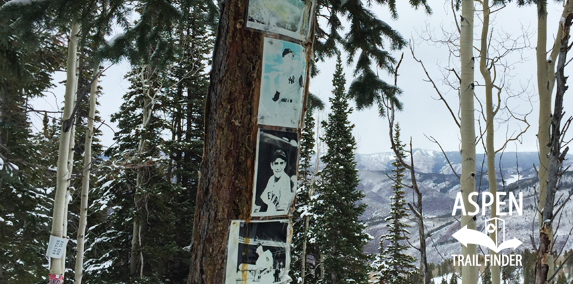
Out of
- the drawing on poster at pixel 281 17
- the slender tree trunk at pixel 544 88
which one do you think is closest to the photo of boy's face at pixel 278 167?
the drawing on poster at pixel 281 17

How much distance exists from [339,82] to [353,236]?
19.6 feet

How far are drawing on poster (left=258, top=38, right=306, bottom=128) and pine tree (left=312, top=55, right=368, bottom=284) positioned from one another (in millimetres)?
12006

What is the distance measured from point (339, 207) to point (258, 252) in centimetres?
1304

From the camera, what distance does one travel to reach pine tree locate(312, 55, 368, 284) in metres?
13.4

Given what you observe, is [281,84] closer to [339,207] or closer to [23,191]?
[23,191]

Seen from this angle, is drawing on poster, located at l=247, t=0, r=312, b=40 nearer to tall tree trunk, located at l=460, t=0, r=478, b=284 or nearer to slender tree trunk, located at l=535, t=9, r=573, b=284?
slender tree trunk, located at l=535, t=9, r=573, b=284

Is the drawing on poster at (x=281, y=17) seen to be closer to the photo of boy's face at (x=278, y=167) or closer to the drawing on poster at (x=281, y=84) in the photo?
the drawing on poster at (x=281, y=84)

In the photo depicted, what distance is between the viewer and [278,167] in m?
1.42

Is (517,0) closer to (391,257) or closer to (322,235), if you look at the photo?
(322,235)

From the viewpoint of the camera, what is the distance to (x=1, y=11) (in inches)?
102

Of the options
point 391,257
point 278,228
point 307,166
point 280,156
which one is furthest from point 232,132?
point 391,257

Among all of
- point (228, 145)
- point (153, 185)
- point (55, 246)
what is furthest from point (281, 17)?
point (153, 185)

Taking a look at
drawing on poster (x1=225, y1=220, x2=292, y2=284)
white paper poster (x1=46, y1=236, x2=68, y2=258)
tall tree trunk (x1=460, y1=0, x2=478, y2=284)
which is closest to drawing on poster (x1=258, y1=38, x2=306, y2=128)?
drawing on poster (x1=225, y1=220, x2=292, y2=284)

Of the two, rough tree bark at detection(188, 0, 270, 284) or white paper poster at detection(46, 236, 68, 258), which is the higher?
rough tree bark at detection(188, 0, 270, 284)
